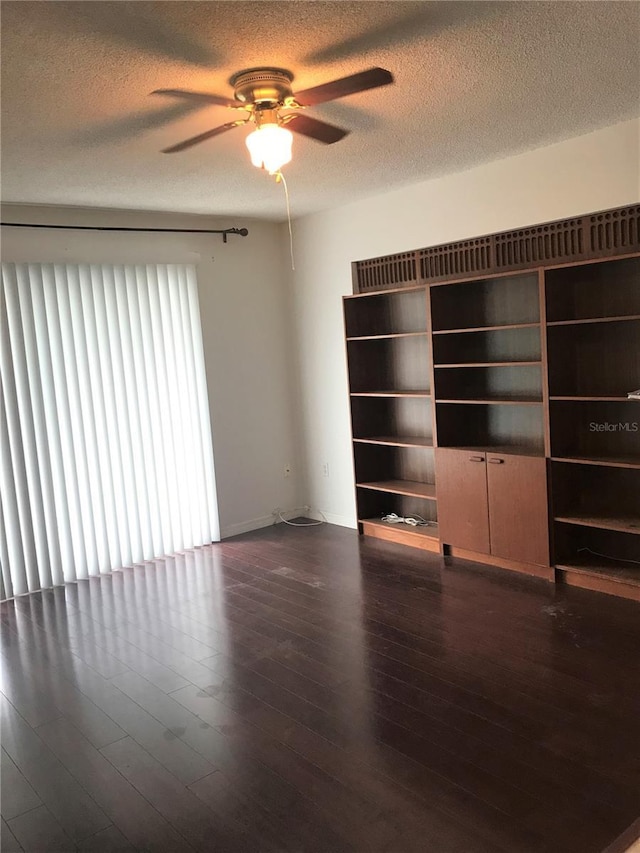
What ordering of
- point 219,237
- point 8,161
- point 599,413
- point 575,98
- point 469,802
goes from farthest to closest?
point 219,237
point 599,413
point 8,161
point 575,98
point 469,802

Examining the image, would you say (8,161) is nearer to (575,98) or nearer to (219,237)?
(219,237)

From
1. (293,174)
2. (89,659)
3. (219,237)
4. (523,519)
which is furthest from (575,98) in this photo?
(89,659)

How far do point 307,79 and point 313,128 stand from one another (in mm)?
179

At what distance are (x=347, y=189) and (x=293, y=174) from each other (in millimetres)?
671

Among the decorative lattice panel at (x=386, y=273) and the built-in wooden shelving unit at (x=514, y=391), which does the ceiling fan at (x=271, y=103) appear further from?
the decorative lattice panel at (x=386, y=273)

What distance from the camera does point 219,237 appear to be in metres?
5.61

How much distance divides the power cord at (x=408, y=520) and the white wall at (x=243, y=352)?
1.10 meters

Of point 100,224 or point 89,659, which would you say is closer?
point 89,659

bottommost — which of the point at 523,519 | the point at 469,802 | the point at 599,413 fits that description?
the point at 469,802

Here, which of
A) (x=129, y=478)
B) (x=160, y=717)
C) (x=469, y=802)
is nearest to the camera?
(x=469, y=802)

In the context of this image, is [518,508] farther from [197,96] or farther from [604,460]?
[197,96]

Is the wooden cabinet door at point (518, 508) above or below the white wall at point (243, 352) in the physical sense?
below

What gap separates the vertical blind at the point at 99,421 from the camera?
4559mm

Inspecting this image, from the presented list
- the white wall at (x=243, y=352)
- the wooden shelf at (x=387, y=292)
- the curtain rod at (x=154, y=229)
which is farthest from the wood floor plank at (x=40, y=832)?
the wooden shelf at (x=387, y=292)
